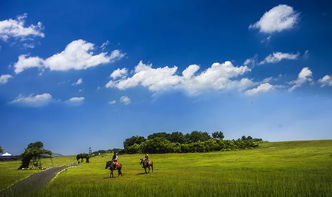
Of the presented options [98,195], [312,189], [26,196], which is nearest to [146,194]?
[98,195]

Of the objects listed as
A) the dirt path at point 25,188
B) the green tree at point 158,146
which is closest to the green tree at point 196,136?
the green tree at point 158,146

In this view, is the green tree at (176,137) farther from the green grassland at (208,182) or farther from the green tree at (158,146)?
the green grassland at (208,182)

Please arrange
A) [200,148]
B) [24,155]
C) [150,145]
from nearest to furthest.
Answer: [24,155]
[200,148]
[150,145]

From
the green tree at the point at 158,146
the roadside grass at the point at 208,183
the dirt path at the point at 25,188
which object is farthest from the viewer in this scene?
the green tree at the point at 158,146

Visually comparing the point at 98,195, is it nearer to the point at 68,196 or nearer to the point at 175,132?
the point at 68,196

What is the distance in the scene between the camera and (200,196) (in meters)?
15.0

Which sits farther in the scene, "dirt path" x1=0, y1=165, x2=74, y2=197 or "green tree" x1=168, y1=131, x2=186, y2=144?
"green tree" x1=168, y1=131, x2=186, y2=144

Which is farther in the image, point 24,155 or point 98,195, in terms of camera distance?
point 24,155

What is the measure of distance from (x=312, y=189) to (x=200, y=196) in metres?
6.71

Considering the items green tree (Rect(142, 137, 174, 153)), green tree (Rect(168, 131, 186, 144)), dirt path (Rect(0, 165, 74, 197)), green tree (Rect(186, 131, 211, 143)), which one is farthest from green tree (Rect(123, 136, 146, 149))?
dirt path (Rect(0, 165, 74, 197))

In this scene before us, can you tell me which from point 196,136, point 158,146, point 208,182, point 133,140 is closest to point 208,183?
point 208,182

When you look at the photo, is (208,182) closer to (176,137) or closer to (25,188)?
(25,188)

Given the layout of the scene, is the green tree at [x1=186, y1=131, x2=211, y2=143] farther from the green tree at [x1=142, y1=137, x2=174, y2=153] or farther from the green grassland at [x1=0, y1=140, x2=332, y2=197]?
the green grassland at [x1=0, y1=140, x2=332, y2=197]

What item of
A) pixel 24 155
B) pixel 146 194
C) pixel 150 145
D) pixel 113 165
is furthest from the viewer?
pixel 150 145
